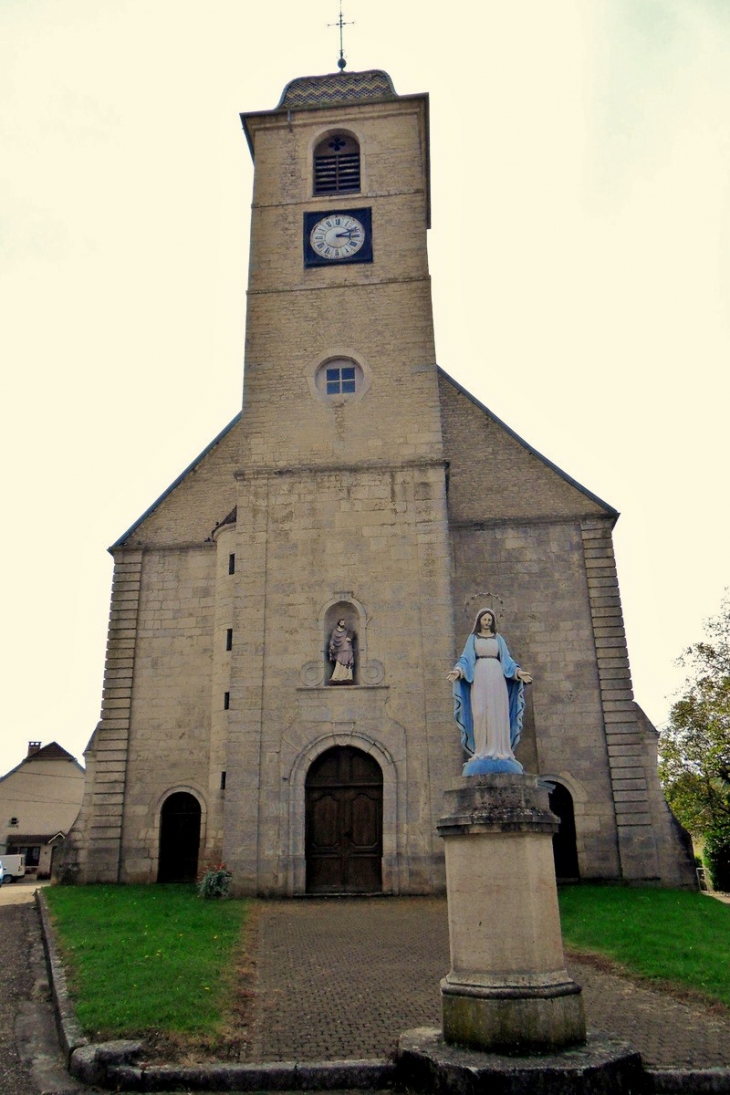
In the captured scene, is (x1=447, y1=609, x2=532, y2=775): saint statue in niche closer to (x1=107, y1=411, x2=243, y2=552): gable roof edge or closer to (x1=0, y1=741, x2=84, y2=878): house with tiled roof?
(x1=107, y1=411, x2=243, y2=552): gable roof edge

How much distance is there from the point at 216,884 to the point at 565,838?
788cm

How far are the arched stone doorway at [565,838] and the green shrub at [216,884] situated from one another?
7.25 meters

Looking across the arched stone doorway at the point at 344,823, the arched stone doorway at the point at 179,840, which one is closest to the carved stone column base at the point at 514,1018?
the arched stone doorway at the point at 344,823

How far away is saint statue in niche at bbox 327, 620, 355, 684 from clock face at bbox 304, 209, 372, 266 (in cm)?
1007

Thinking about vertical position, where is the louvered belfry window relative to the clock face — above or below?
above

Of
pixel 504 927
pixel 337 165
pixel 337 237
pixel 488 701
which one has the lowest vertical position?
pixel 504 927

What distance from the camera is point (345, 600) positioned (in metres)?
18.1

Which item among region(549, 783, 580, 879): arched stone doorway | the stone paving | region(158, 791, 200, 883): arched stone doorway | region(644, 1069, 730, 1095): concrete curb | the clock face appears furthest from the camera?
the clock face

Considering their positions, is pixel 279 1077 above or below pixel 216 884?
below

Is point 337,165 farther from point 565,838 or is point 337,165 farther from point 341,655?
point 565,838

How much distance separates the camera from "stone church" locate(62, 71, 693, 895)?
55.3 feet

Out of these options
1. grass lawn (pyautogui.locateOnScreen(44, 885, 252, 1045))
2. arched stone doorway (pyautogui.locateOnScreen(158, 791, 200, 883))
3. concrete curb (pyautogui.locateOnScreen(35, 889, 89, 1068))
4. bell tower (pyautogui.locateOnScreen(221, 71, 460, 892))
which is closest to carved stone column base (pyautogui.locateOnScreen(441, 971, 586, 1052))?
grass lawn (pyautogui.locateOnScreen(44, 885, 252, 1045))

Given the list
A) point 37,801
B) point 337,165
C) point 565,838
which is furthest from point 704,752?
point 37,801

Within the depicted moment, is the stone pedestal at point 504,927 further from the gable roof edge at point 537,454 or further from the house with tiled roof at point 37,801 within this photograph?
the house with tiled roof at point 37,801
